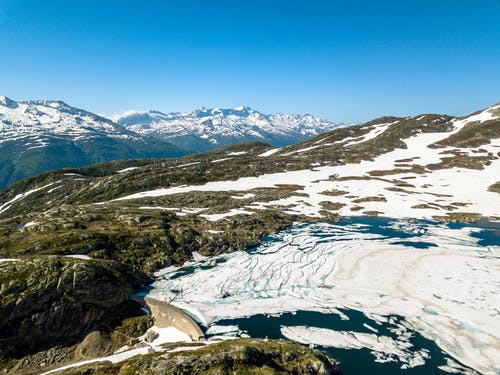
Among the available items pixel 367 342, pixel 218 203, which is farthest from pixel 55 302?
pixel 218 203

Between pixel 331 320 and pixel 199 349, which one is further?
pixel 331 320

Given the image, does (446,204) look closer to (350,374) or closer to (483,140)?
(350,374)

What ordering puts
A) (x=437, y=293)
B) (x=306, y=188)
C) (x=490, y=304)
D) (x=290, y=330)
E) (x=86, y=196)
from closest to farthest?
(x=290, y=330) → (x=490, y=304) → (x=437, y=293) → (x=306, y=188) → (x=86, y=196)

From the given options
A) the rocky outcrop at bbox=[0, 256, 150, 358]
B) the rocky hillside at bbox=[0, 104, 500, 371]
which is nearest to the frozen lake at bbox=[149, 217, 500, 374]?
the rocky outcrop at bbox=[0, 256, 150, 358]

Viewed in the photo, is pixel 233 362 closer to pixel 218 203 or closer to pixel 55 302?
pixel 55 302

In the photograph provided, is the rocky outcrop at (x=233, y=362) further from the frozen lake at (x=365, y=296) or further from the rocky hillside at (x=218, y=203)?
the rocky hillside at (x=218, y=203)

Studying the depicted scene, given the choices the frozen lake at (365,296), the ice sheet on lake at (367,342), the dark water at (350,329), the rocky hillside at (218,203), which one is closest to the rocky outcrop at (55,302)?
the rocky hillside at (218,203)

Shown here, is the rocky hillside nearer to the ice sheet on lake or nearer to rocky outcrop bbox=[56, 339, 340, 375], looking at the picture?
rocky outcrop bbox=[56, 339, 340, 375]

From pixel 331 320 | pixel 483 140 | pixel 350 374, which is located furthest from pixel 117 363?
pixel 483 140
